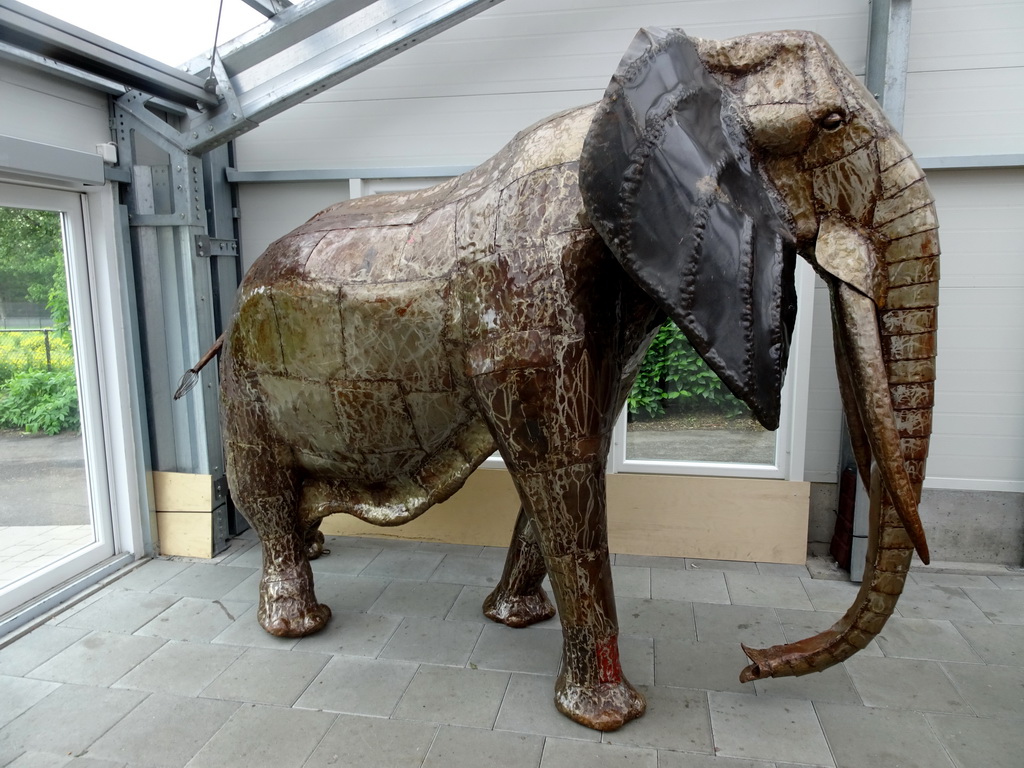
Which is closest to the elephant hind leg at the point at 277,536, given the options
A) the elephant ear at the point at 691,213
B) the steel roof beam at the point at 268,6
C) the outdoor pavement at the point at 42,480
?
the outdoor pavement at the point at 42,480

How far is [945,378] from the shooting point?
11.7 feet

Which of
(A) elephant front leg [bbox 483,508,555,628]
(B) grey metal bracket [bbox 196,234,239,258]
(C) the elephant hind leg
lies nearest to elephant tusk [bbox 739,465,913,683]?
(A) elephant front leg [bbox 483,508,555,628]

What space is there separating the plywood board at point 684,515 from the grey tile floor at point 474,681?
222 millimetres

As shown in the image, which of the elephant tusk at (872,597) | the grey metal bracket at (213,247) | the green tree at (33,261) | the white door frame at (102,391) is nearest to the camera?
the elephant tusk at (872,597)

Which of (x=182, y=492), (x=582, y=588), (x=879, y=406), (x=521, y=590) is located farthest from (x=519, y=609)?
(x=182, y=492)

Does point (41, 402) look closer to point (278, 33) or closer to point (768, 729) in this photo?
point (278, 33)

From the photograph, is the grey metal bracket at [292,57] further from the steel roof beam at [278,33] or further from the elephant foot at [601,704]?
the elephant foot at [601,704]

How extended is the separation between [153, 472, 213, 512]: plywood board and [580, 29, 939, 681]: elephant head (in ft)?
9.85

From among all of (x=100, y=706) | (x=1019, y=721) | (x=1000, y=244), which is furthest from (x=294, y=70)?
(x=1019, y=721)

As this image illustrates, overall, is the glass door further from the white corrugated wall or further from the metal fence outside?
the white corrugated wall

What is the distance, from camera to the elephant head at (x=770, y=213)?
5.28 ft

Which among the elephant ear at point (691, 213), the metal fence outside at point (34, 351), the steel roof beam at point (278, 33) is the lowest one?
the metal fence outside at point (34, 351)

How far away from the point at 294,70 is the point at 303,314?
172cm

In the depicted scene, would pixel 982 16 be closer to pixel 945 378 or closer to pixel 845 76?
pixel 945 378
